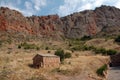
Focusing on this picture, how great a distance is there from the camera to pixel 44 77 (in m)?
31.9

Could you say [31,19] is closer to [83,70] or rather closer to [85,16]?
[85,16]

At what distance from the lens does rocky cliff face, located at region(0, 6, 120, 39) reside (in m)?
134

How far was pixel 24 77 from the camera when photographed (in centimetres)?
3080

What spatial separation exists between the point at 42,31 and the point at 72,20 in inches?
1425

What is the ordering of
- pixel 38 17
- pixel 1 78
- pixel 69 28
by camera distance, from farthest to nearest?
pixel 69 28 → pixel 38 17 → pixel 1 78

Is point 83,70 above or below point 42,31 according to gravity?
below

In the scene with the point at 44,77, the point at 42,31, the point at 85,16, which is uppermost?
the point at 85,16

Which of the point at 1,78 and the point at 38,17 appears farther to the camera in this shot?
the point at 38,17

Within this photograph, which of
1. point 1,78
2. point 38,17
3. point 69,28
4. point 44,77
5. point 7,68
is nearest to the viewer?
point 1,78

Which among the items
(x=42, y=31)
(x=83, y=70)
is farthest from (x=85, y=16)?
(x=83, y=70)

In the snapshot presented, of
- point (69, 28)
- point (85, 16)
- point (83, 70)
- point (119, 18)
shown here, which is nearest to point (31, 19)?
point (69, 28)

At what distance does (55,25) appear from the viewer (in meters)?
181

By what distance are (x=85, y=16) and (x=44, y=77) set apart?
16571 centimetres

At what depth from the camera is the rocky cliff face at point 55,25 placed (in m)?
134
